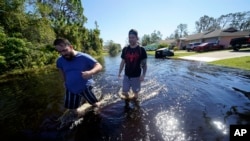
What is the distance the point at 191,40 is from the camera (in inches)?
2356

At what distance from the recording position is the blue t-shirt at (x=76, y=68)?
4.45 meters

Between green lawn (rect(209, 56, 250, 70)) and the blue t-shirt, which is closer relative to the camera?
the blue t-shirt

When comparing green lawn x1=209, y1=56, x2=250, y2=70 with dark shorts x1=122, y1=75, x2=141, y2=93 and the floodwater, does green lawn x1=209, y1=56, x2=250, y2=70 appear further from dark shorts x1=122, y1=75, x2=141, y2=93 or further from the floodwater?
dark shorts x1=122, y1=75, x2=141, y2=93

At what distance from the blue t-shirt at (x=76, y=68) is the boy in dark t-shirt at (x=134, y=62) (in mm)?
1520

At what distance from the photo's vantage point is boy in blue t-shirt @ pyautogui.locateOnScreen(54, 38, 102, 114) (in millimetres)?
4258

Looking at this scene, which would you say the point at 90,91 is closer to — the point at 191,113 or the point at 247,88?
the point at 191,113

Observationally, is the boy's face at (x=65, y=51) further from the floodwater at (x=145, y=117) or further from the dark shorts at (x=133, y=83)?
the dark shorts at (x=133, y=83)

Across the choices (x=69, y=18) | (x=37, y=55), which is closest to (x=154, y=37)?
(x=69, y=18)

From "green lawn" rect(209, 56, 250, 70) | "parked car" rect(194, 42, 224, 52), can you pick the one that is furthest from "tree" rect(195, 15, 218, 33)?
"green lawn" rect(209, 56, 250, 70)

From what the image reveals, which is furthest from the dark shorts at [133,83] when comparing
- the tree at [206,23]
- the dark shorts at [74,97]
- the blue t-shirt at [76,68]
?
the tree at [206,23]

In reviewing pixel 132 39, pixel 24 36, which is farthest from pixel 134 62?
pixel 24 36

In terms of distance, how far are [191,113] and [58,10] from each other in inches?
1574

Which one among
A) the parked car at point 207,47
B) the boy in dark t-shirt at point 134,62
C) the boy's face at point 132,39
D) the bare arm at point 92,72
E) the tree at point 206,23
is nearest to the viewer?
the bare arm at point 92,72

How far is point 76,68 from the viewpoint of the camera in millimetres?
4527
